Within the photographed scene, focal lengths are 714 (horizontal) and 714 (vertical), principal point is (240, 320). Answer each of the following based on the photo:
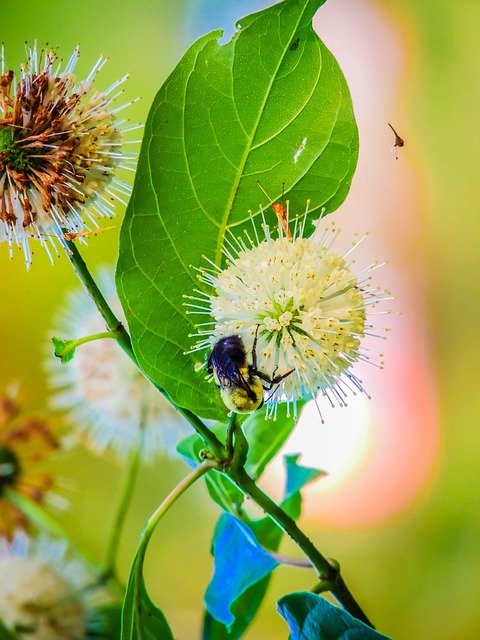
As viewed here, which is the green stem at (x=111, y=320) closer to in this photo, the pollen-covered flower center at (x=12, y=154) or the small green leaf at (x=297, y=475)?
the pollen-covered flower center at (x=12, y=154)

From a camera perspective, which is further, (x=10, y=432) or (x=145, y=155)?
(x=10, y=432)

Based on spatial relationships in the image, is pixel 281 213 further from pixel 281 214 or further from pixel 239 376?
pixel 239 376

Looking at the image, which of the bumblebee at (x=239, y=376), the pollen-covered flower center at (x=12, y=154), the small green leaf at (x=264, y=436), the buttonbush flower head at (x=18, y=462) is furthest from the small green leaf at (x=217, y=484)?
the buttonbush flower head at (x=18, y=462)

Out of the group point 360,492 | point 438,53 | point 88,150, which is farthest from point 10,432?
point 438,53

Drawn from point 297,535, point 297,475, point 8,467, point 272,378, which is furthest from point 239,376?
Answer: point 8,467

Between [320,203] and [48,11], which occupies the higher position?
[48,11]

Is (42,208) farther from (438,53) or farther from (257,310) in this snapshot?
(438,53)

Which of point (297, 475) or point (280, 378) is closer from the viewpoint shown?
point (280, 378)

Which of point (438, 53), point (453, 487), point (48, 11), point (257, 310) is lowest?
point (453, 487)
